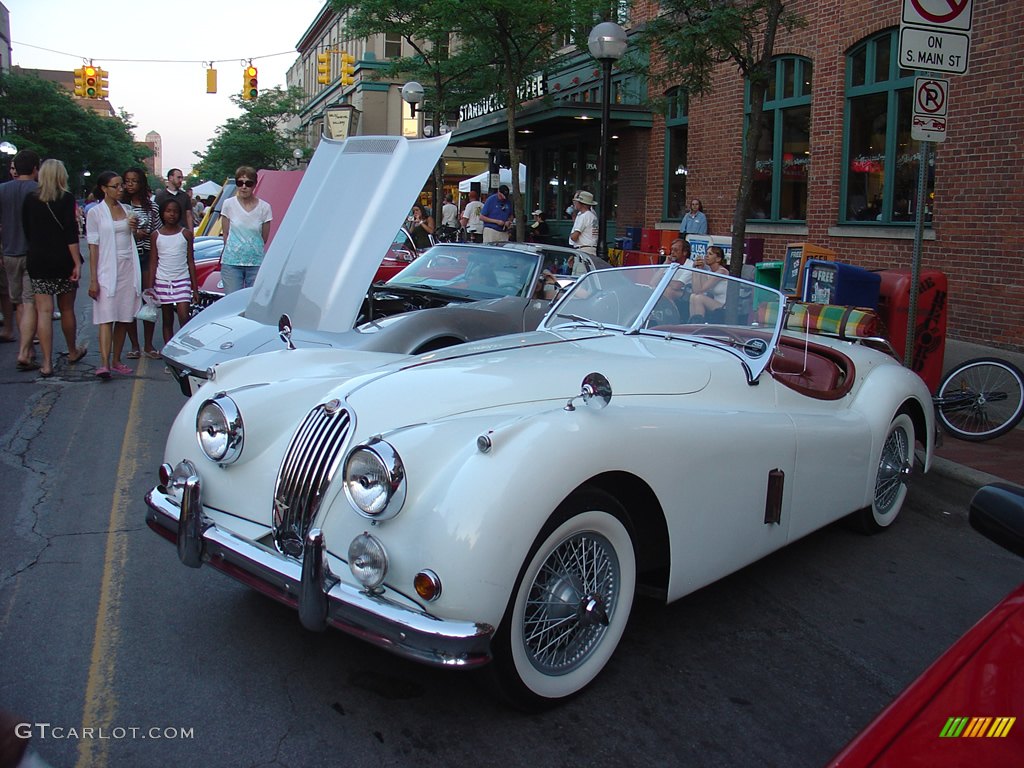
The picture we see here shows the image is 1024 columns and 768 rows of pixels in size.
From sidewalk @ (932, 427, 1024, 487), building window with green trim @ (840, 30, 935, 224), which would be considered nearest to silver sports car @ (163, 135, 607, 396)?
sidewalk @ (932, 427, 1024, 487)

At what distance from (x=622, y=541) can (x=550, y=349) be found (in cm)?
117

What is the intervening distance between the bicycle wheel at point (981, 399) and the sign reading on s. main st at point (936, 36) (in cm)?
236

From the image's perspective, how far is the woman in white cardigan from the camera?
323 inches

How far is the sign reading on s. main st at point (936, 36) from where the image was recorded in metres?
6.49

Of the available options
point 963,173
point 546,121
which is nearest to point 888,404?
point 963,173

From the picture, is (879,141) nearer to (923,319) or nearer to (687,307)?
(923,319)

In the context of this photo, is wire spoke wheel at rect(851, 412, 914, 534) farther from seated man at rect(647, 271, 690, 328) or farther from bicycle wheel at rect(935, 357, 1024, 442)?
bicycle wheel at rect(935, 357, 1024, 442)

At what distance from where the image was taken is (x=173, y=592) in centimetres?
394

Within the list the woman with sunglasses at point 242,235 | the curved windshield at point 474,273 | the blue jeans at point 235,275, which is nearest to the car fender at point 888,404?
A: the curved windshield at point 474,273

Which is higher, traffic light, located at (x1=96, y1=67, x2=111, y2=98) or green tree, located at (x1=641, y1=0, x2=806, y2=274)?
traffic light, located at (x1=96, y1=67, x2=111, y2=98)

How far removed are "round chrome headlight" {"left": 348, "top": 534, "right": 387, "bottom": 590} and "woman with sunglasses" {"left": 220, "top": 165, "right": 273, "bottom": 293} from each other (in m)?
6.66

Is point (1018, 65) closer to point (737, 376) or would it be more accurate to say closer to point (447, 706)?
point (737, 376)

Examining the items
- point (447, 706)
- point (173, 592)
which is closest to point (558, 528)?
point (447, 706)

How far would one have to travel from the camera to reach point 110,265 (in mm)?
8320
